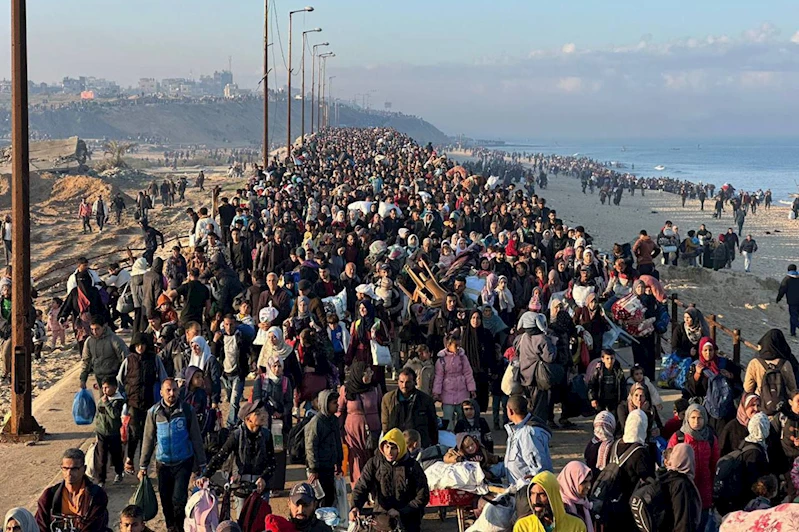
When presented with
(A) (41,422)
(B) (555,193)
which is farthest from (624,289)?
(B) (555,193)

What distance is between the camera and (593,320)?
428 inches

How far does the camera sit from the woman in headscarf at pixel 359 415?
8.09 meters

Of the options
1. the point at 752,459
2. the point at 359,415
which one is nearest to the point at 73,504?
the point at 359,415

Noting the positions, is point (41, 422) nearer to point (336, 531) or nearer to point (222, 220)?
point (336, 531)

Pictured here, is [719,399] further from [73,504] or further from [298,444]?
[73,504]

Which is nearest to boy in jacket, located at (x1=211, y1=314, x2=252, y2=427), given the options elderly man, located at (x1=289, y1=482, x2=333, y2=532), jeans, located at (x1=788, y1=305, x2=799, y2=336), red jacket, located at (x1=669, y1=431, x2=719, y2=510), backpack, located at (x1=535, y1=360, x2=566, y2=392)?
backpack, located at (x1=535, y1=360, x2=566, y2=392)

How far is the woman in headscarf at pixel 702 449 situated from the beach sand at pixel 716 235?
869 centimetres

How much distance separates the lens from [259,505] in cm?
623

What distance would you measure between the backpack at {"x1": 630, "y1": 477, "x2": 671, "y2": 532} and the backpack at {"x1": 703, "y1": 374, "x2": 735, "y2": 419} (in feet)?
8.80

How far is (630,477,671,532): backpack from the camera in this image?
599 cm

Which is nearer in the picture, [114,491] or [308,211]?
[114,491]

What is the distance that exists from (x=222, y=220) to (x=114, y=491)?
11.0 m

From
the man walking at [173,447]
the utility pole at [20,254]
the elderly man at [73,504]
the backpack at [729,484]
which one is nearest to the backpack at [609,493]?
the backpack at [729,484]

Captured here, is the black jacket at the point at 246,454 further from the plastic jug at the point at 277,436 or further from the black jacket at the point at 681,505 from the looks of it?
the black jacket at the point at 681,505
